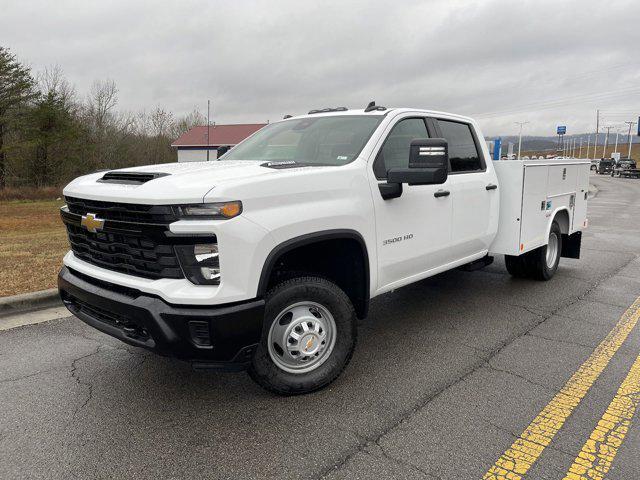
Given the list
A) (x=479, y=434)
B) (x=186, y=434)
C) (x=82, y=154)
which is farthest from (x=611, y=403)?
(x=82, y=154)

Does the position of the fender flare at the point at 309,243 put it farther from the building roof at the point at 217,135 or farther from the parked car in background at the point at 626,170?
the parked car in background at the point at 626,170

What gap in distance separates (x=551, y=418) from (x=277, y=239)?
2.05 metres

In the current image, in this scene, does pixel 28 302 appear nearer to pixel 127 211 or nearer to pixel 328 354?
pixel 127 211

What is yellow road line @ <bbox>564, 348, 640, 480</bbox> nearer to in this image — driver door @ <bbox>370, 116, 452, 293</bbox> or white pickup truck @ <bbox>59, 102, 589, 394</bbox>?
white pickup truck @ <bbox>59, 102, 589, 394</bbox>

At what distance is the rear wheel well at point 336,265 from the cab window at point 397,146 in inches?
24.5

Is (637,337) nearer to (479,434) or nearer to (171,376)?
(479,434)

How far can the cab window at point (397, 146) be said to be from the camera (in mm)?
3830

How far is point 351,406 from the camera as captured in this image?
3.27 metres

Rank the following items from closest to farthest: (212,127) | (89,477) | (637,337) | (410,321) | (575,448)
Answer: (89,477) → (575,448) → (637,337) → (410,321) → (212,127)

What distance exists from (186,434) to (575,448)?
2.23 meters

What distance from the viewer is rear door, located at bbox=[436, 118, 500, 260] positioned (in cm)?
464

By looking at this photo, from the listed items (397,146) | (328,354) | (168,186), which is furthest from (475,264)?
(168,186)

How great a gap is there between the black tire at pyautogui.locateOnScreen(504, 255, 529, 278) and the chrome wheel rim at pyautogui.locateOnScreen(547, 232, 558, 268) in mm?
376

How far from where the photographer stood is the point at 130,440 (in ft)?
9.45
